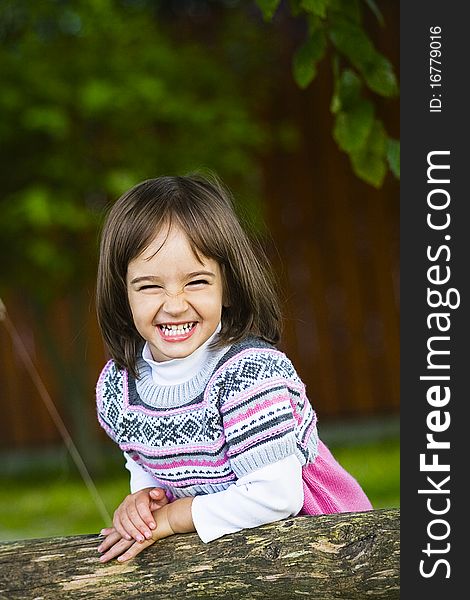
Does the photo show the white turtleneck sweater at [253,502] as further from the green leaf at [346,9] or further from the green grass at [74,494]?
the green grass at [74,494]

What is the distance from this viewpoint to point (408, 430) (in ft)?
6.64

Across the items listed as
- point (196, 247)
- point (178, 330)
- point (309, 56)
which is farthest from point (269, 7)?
point (178, 330)

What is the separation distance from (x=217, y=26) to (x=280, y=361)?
21.5ft

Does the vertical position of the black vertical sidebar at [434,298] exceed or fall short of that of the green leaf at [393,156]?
it falls short

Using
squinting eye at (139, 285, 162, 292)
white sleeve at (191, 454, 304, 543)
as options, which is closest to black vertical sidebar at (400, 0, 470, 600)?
white sleeve at (191, 454, 304, 543)

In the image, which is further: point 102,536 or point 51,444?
point 51,444

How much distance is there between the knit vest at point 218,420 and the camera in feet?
6.38

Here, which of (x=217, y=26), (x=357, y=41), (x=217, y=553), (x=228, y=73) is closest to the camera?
(x=217, y=553)

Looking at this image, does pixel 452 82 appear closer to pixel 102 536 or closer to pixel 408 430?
pixel 408 430

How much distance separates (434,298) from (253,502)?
0.50 metres

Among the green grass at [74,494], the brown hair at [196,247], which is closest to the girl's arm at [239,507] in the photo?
the brown hair at [196,247]

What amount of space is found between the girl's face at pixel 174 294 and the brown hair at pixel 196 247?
0.07 ft

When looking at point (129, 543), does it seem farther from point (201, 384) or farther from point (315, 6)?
point (315, 6)

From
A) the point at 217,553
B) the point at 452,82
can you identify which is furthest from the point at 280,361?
the point at 452,82
